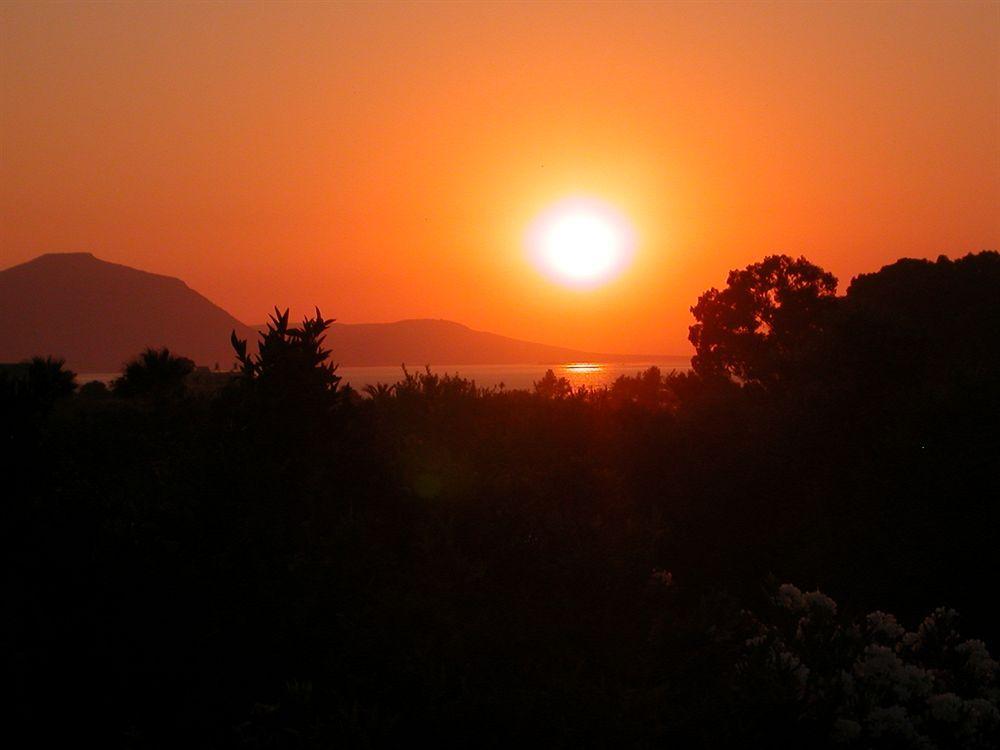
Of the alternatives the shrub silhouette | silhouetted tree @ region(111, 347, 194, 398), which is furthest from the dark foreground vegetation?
silhouetted tree @ region(111, 347, 194, 398)

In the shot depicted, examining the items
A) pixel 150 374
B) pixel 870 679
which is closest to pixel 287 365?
pixel 870 679

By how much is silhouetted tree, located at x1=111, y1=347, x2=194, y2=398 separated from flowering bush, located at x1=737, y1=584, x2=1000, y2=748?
26780 millimetres

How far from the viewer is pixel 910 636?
12070mm

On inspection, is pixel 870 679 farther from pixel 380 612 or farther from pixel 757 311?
pixel 757 311

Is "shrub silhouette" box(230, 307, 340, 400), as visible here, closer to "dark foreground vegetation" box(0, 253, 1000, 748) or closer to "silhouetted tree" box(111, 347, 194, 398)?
"dark foreground vegetation" box(0, 253, 1000, 748)

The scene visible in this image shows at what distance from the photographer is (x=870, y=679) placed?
10086mm

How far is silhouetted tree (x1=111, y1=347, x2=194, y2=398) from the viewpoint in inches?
1310

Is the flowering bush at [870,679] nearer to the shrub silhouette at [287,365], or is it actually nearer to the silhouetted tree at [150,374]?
the shrub silhouette at [287,365]

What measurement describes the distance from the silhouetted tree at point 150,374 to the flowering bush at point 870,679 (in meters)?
26.8

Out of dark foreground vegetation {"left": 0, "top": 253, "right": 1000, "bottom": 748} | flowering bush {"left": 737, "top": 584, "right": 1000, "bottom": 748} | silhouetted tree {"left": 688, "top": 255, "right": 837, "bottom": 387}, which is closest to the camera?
dark foreground vegetation {"left": 0, "top": 253, "right": 1000, "bottom": 748}

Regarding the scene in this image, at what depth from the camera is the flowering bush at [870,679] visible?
320 inches

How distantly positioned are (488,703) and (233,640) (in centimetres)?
219

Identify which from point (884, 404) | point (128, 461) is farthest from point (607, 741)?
point (884, 404)

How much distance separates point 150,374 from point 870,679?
29.2m
